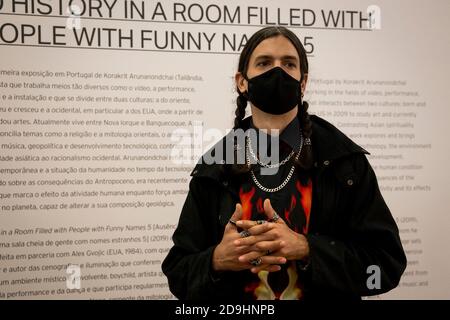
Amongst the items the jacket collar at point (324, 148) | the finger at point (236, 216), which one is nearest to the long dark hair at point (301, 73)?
the jacket collar at point (324, 148)

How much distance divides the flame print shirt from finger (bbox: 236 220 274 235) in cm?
13

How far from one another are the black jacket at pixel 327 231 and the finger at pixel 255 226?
158 millimetres

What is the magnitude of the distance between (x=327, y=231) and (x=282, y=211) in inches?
7.3

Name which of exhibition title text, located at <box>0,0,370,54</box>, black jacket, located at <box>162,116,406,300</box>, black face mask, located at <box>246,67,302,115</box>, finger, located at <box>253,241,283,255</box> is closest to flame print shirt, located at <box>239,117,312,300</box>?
black jacket, located at <box>162,116,406,300</box>

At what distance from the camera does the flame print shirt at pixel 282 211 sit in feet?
4.61

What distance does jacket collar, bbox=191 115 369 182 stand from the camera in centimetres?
144

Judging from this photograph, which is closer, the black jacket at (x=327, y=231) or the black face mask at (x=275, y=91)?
the black jacket at (x=327, y=231)

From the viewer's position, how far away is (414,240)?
2.54 meters

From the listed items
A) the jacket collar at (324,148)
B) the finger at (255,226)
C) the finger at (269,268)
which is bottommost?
the finger at (269,268)

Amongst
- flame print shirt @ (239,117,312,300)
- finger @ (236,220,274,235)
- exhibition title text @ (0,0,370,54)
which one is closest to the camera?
finger @ (236,220,274,235)

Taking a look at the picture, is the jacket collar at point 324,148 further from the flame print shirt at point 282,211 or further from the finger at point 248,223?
the finger at point 248,223

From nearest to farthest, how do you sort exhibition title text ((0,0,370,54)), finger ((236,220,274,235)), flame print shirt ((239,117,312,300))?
finger ((236,220,274,235)) → flame print shirt ((239,117,312,300)) → exhibition title text ((0,0,370,54))

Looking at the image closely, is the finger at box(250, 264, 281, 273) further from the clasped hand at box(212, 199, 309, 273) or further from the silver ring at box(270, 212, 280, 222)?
the silver ring at box(270, 212, 280, 222)
